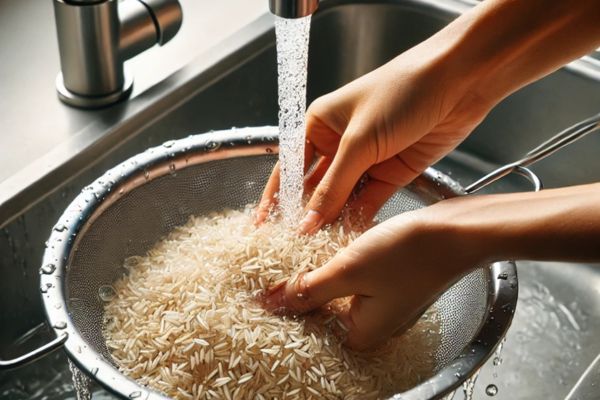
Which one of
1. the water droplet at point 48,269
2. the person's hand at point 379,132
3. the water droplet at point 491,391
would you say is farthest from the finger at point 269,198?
the water droplet at point 491,391

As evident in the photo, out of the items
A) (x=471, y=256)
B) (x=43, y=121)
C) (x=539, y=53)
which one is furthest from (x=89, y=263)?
(x=539, y=53)

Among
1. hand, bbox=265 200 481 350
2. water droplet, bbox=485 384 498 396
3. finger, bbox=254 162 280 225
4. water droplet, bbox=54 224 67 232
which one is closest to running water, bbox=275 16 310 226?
finger, bbox=254 162 280 225

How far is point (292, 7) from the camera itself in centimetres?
69

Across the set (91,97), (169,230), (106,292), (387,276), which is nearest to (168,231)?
(169,230)

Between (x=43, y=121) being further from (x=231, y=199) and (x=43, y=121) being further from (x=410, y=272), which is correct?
(x=410, y=272)

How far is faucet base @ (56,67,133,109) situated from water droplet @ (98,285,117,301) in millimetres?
281

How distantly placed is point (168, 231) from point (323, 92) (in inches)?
17.5

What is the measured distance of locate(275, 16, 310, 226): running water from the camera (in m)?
0.80

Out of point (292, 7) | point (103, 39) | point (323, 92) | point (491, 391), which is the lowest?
point (491, 391)

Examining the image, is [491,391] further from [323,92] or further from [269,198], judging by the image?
[323,92]

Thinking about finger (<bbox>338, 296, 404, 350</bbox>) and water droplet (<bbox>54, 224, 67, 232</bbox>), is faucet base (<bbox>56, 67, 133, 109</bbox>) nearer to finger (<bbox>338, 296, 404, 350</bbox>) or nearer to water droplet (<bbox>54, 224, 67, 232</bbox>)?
water droplet (<bbox>54, 224, 67, 232</bbox>)

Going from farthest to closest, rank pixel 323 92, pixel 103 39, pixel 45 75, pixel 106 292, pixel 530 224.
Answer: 1. pixel 323 92
2. pixel 45 75
3. pixel 103 39
4. pixel 106 292
5. pixel 530 224

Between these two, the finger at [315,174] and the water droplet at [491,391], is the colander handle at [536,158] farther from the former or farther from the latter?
the water droplet at [491,391]

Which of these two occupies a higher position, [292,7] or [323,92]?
[292,7]
